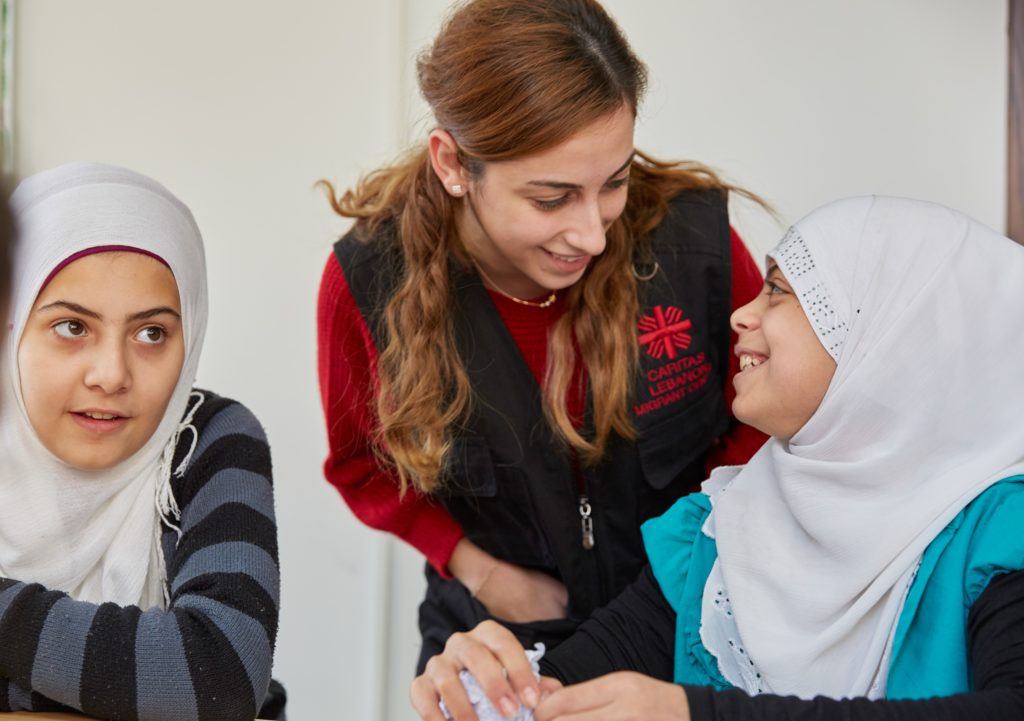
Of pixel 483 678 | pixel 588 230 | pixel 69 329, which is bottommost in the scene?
pixel 483 678

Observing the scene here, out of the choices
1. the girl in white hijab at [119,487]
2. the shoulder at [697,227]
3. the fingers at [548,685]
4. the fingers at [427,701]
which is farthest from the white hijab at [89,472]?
the shoulder at [697,227]

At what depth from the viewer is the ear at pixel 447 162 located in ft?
5.79

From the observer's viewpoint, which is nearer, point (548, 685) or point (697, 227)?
point (548, 685)

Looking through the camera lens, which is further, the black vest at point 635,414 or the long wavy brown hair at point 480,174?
the black vest at point 635,414

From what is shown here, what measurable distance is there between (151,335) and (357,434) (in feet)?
1.97

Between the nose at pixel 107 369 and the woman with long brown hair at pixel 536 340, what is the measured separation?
20.0 inches

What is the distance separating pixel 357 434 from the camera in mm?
1995

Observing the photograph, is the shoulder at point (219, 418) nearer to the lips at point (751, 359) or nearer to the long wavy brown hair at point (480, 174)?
the long wavy brown hair at point (480, 174)

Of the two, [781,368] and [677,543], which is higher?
[781,368]

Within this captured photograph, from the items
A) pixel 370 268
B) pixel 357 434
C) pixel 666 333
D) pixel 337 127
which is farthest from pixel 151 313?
pixel 337 127

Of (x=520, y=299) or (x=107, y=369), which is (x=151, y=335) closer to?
(x=107, y=369)

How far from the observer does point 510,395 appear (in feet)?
6.04

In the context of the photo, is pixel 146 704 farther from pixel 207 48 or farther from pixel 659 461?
pixel 207 48

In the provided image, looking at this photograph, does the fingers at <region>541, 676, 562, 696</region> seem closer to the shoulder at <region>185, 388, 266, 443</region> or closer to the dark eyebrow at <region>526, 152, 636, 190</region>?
the shoulder at <region>185, 388, 266, 443</region>
